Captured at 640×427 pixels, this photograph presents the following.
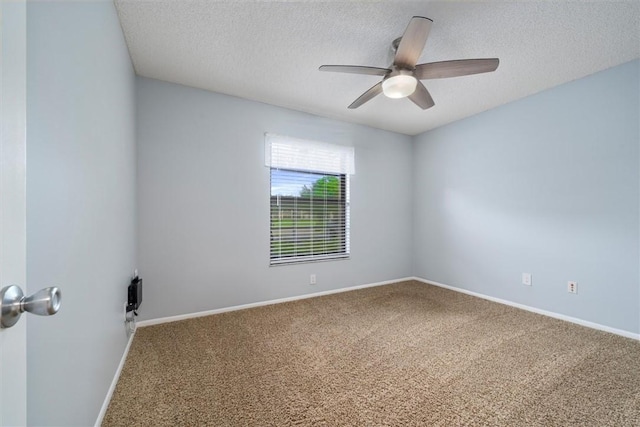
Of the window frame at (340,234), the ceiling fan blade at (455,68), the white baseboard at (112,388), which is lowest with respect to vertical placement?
the white baseboard at (112,388)

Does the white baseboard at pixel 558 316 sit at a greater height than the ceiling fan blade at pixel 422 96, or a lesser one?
lesser

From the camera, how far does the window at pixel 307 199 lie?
3.10 metres

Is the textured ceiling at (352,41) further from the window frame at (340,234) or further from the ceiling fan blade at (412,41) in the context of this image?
the window frame at (340,234)

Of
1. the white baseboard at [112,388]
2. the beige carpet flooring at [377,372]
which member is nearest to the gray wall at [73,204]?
the white baseboard at [112,388]

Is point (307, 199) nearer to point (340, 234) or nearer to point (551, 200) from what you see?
point (340, 234)

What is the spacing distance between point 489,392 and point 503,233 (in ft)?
6.99

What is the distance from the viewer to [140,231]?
242 centimetres

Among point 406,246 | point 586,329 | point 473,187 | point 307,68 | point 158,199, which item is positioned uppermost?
point 307,68

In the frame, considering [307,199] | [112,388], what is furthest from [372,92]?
[112,388]

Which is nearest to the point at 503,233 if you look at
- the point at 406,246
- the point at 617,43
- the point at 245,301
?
the point at 406,246

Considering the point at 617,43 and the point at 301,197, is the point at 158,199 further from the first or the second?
the point at 617,43

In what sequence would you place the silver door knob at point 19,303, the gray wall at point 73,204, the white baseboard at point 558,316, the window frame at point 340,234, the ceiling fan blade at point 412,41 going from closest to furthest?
the silver door knob at point 19,303
the gray wall at point 73,204
the ceiling fan blade at point 412,41
the white baseboard at point 558,316
the window frame at point 340,234

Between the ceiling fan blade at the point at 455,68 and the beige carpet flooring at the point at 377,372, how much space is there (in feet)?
6.79

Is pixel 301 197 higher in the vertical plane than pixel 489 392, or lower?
higher
